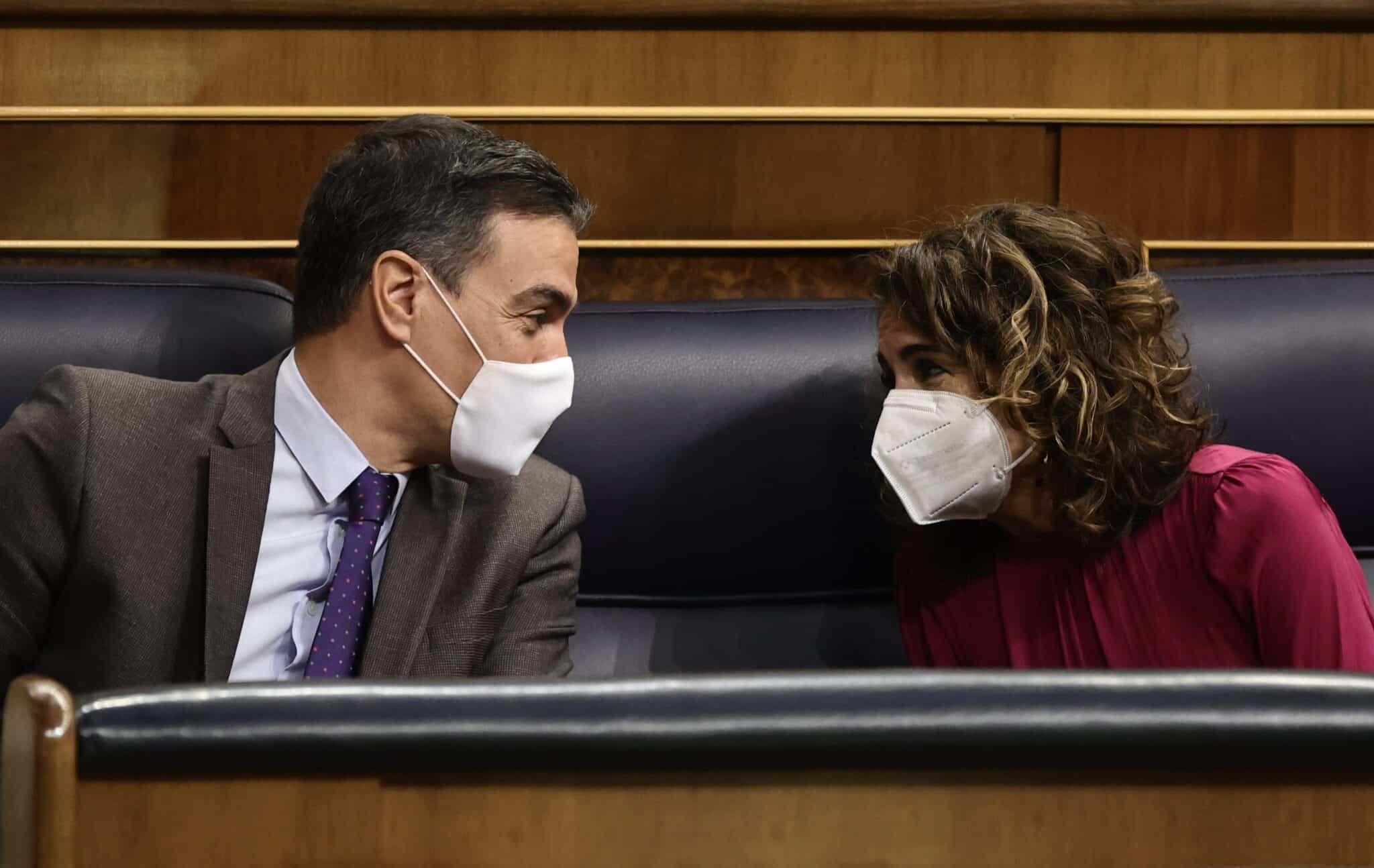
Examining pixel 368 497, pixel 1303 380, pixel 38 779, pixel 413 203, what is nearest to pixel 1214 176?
pixel 1303 380

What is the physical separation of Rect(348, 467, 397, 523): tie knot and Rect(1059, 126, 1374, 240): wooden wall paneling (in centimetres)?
102

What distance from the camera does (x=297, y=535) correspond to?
4.19ft

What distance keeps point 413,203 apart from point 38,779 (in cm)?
92

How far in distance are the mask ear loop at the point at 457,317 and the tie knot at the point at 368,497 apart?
153mm

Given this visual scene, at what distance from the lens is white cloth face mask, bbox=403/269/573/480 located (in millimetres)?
1293

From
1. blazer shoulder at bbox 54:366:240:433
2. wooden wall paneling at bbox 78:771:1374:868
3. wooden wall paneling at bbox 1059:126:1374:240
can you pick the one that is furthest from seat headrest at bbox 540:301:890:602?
wooden wall paneling at bbox 78:771:1374:868

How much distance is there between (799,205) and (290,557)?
87 cm

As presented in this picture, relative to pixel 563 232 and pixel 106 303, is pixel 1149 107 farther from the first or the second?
pixel 106 303

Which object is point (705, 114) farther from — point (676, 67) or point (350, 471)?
point (350, 471)

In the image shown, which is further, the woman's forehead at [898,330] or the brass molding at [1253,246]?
the brass molding at [1253,246]

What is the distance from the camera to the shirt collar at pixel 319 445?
1282mm

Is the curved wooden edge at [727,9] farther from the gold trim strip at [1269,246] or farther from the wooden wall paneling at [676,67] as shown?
the gold trim strip at [1269,246]

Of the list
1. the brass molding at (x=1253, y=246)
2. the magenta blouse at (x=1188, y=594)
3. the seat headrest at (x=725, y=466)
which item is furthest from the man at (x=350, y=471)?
the brass molding at (x=1253, y=246)

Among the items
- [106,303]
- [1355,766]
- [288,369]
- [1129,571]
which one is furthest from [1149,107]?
[1355,766]
